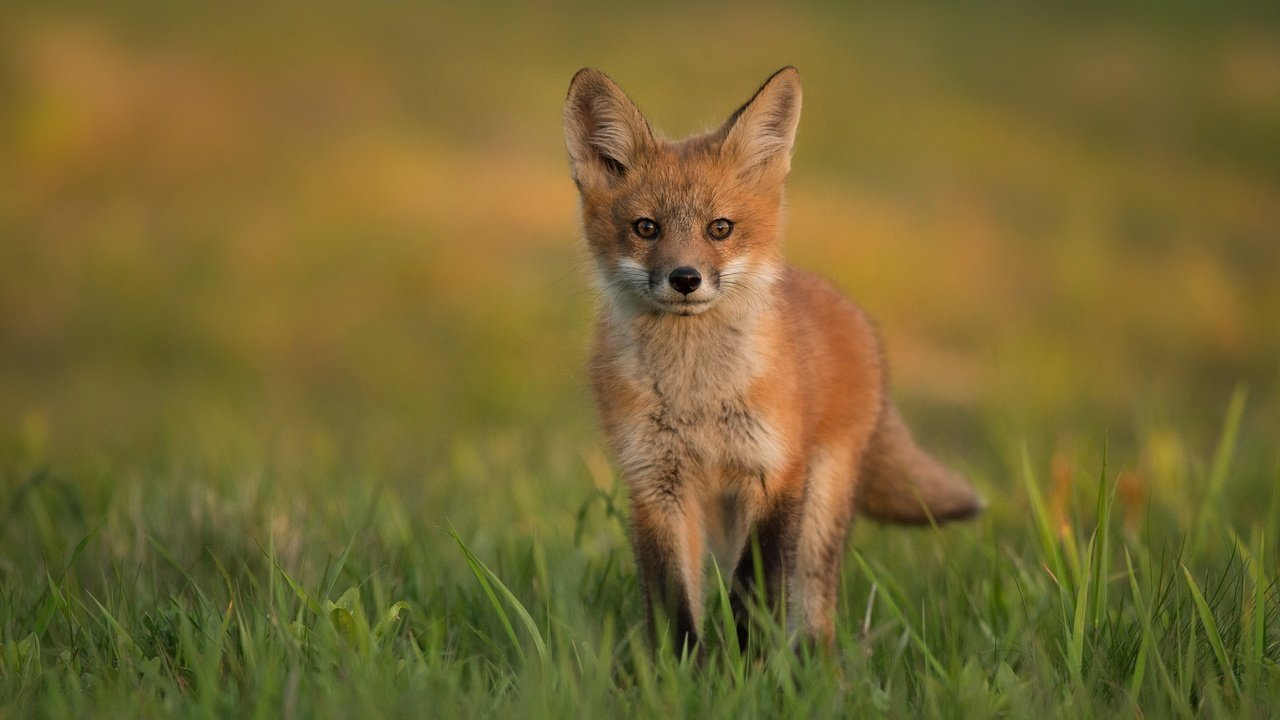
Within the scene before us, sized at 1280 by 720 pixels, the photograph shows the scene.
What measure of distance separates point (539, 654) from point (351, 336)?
7047 mm

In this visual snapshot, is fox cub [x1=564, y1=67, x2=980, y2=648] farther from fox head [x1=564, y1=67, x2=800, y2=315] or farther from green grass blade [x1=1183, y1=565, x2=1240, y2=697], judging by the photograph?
green grass blade [x1=1183, y1=565, x2=1240, y2=697]

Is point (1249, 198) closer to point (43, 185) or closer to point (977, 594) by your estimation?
point (977, 594)

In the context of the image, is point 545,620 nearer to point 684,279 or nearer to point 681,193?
point 684,279

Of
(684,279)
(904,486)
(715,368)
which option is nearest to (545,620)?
(715,368)

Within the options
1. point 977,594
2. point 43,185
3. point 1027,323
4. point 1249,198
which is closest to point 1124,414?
point 1027,323

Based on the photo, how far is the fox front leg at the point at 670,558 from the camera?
12.4 feet

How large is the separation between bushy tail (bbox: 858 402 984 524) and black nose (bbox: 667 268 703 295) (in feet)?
4.20

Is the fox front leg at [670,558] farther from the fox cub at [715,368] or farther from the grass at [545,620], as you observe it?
the grass at [545,620]

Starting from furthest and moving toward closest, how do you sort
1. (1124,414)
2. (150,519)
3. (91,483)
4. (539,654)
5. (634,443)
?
(1124,414)
(91,483)
(150,519)
(634,443)
(539,654)

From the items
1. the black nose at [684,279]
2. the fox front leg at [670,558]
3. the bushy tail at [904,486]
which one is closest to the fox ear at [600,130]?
the black nose at [684,279]

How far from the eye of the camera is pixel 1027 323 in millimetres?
10094

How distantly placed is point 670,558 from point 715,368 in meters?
0.64

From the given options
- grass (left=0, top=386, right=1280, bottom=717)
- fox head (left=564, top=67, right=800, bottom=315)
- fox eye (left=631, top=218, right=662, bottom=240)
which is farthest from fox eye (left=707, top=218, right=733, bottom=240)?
grass (left=0, top=386, right=1280, bottom=717)

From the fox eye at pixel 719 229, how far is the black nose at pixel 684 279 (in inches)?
12.8
